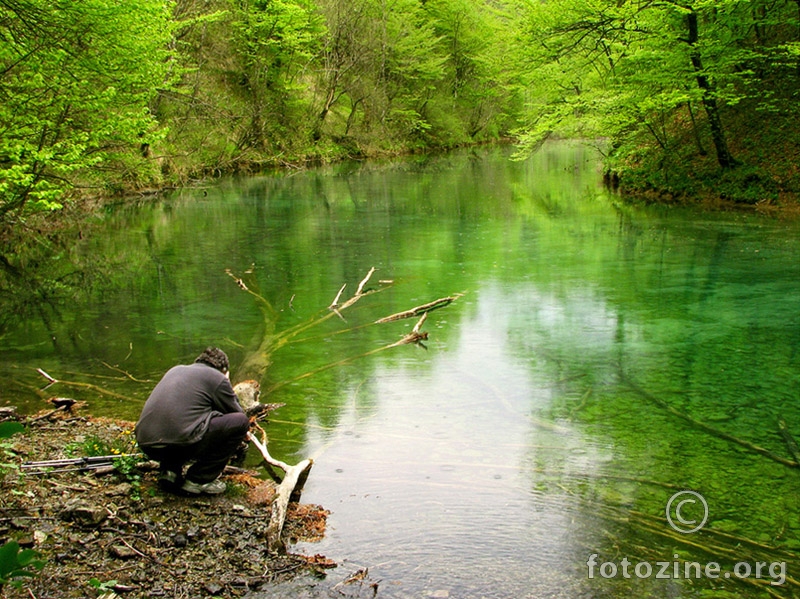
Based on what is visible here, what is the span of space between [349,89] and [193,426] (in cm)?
4202

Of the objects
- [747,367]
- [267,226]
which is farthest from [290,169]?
[747,367]

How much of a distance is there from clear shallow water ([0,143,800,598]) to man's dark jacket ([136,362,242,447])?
117cm

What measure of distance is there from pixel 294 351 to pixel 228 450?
4055mm

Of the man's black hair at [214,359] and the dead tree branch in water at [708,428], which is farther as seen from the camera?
the dead tree branch in water at [708,428]

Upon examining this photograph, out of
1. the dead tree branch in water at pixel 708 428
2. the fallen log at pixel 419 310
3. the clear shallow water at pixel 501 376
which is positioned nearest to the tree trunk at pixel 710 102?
the clear shallow water at pixel 501 376

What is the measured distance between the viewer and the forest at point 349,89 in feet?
41.0

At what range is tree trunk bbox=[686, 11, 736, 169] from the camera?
752 inches

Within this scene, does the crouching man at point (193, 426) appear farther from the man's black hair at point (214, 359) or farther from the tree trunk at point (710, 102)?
the tree trunk at point (710, 102)

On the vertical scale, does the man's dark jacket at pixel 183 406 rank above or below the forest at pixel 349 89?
below

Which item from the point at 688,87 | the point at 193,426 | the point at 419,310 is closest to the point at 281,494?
the point at 193,426

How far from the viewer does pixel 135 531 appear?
15.1 feet

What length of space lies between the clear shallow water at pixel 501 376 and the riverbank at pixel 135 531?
392 millimetres

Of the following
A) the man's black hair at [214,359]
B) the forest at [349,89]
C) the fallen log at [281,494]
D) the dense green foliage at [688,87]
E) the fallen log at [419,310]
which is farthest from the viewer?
the dense green foliage at [688,87]

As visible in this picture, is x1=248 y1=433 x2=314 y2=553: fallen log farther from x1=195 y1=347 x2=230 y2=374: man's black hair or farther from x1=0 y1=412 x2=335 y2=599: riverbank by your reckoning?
x1=195 y1=347 x2=230 y2=374: man's black hair
